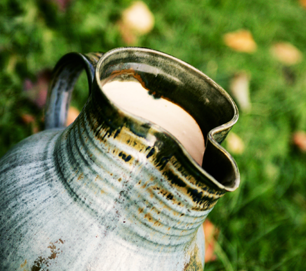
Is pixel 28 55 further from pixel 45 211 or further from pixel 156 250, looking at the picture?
pixel 156 250

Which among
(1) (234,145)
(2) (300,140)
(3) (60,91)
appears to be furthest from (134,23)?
(2) (300,140)

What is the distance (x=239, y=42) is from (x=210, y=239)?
1351 mm

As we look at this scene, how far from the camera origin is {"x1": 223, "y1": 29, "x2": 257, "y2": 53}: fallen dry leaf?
6.44ft

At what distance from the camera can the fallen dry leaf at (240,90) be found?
1690 mm

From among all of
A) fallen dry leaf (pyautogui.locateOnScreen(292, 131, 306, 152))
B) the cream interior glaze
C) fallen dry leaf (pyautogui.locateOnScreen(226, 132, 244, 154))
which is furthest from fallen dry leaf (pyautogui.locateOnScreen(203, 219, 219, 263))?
fallen dry leaf (pyautogui.locateOnScreen(292, 131, 306, 152))

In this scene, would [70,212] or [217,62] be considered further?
[217,62]

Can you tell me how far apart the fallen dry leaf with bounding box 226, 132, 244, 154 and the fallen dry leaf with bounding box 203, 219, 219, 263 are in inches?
16.5

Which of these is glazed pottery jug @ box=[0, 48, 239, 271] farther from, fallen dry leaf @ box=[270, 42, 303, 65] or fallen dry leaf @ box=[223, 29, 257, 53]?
fallen dry leaf @ box=[270, 42, 303, 65]

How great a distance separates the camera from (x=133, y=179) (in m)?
0.49

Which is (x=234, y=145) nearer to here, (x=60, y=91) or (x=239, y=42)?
(x=239, y=42)

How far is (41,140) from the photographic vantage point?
0.65 m

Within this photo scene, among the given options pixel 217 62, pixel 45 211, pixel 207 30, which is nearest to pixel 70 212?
pixel 45 211

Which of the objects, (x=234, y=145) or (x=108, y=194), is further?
(x=234, y=145)

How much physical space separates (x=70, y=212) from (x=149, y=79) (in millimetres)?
359
